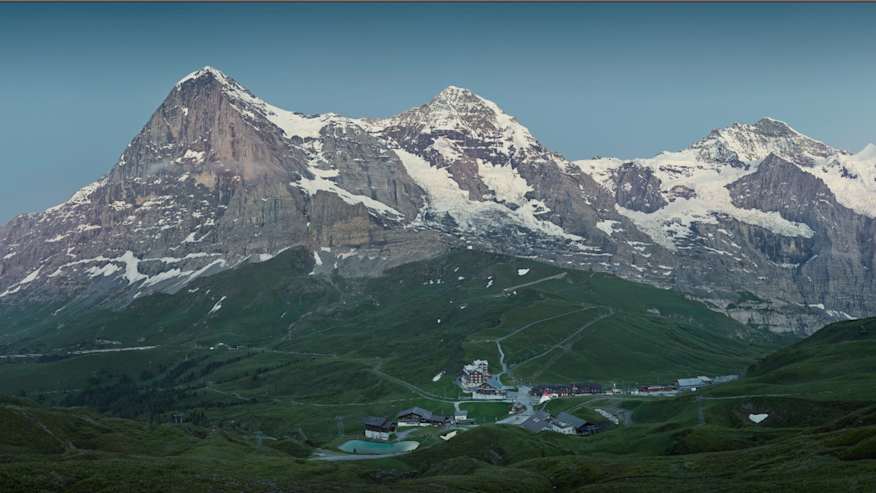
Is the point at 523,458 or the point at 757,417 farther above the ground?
the point at 757,417

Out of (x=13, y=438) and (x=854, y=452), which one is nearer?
(x=854, y=452)

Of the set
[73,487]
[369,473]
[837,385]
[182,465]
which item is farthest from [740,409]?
[73,487]

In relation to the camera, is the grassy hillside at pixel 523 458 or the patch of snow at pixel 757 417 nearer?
the grassy hillside at pixel 523 458

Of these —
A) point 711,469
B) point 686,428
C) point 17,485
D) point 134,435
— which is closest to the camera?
point 17,485

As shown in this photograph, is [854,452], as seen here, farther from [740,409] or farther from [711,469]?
[740,409]

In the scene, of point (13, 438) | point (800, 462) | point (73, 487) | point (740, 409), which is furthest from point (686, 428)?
point (13, 438)

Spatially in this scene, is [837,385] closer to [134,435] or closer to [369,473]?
[369,473]

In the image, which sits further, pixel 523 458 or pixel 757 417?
pixel 757 417

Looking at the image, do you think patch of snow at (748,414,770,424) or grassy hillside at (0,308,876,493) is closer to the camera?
grassy hillside at (0,308,876,493)

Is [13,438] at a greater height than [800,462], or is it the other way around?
[13,438]

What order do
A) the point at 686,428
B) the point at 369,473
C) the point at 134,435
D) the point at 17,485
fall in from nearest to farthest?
the point at 17,485 → the point at 369,473 → the point at 686,428 → the point at 134,435
